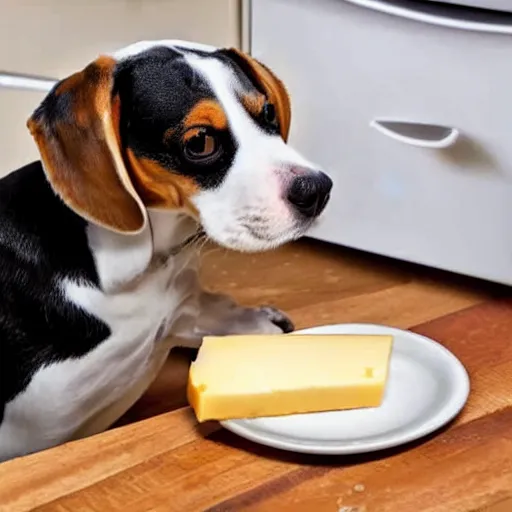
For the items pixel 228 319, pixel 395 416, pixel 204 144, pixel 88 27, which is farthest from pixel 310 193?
pixel 88 27

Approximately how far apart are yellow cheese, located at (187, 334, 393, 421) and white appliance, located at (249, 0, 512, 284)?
336 mm

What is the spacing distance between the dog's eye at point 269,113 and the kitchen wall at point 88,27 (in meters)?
0.40

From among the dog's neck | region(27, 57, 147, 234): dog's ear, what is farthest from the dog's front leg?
region(27, 57, 147, 234): dog's ear

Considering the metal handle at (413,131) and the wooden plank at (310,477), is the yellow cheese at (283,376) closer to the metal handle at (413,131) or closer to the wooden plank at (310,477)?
the wooden plank at (310,477)

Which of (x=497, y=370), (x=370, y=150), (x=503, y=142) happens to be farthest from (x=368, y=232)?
(x=497, y=370)

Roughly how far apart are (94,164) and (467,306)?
54 cm

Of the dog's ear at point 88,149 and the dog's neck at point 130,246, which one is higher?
the dog's ear at point 88,149

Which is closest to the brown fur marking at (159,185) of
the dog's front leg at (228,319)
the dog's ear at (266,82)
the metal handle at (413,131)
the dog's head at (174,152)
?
the dog's head at (174,152)

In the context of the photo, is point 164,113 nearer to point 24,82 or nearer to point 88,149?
point 88,149

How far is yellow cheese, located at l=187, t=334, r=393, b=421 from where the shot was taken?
947 millimetres

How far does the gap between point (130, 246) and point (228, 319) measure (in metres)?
0.25

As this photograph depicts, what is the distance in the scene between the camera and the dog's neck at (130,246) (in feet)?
3.33

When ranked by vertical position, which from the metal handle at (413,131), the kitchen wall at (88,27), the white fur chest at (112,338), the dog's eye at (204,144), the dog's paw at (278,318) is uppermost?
the dog's eye at (204,144)

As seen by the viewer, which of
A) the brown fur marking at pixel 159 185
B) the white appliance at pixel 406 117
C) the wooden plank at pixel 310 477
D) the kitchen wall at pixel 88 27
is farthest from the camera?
the kitchen wall at pixel 88 27
